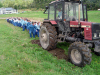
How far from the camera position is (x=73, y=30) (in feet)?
19.4

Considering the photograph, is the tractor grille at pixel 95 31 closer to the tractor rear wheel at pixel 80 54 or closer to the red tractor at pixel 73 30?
the red tractor at pixel 73 30

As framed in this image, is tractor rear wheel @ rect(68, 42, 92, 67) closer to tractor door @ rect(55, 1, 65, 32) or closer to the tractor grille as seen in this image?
the tractor grille

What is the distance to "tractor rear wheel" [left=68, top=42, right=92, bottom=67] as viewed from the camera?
4215 mm

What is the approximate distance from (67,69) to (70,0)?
323 cm

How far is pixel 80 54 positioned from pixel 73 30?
178 cm

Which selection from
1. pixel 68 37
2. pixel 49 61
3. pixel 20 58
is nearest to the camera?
pixel 49 61

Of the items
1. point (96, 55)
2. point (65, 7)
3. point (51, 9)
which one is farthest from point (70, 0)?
point (96, 55)

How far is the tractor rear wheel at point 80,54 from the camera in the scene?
13.8 ft

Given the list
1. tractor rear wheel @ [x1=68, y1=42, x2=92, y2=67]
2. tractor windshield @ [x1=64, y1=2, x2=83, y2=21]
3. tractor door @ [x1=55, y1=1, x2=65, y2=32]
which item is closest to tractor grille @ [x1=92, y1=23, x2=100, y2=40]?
tractor rear wheel @ [x1=68, y1=42, x2=92, y2=67]

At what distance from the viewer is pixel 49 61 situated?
508cm

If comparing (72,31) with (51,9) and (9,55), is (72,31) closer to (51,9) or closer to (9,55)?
(51,9)

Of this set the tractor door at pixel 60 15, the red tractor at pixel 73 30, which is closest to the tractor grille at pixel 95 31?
the red tractor at pixel 73 30

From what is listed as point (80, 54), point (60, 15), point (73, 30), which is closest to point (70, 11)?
point (60, 15)

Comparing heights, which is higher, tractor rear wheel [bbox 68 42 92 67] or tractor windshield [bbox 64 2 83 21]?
tractor windshield [bbox 64 2 83 21]
